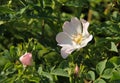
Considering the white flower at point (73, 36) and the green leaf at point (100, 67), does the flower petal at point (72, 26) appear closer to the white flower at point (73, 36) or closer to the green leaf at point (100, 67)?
the white flower at point (73, 36)

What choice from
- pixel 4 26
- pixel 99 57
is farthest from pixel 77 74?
pixel 4 26

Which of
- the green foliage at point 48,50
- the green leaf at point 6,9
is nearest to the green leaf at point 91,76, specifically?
the green foliage at point 48,50

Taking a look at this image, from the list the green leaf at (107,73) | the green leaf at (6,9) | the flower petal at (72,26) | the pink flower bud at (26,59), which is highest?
the green leaf at (6,9)

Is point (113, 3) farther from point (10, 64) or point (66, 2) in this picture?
point (10, 64)

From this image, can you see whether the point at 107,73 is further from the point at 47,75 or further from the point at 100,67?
the point at 47,75

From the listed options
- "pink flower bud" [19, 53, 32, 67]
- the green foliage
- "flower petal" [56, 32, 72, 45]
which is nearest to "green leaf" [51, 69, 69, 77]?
the green foliage
